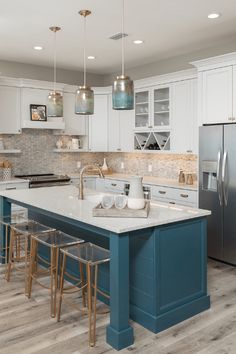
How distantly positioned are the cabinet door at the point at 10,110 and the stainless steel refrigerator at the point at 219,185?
3103mm

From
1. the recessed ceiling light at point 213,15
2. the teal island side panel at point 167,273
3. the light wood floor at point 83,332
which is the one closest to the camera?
the light wood floor at point 83,332

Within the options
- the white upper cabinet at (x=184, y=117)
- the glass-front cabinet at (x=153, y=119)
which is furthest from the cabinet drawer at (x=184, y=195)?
the glass-front cabinet at (x=153, y=119)

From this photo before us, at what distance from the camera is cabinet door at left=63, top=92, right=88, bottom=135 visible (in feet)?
21.9

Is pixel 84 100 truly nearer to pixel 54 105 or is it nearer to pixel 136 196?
pixel 54 105

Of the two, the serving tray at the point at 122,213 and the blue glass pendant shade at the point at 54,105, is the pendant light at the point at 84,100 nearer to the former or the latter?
the blue glass pendant shade at the point at 54,105

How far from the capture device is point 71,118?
675cm

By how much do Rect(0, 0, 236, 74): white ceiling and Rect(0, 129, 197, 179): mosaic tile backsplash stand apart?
137 cm

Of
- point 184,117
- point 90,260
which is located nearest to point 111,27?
point 184,117

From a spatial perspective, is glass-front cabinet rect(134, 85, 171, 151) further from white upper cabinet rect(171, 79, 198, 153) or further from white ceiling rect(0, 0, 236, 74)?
white ceiling rect(0, 0, 236, 74)

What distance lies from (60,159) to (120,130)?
1289 millimetres

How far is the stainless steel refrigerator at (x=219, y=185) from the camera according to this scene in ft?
14.4

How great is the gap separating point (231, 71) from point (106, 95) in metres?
2.95

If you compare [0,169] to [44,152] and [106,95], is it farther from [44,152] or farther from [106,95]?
[106,95]

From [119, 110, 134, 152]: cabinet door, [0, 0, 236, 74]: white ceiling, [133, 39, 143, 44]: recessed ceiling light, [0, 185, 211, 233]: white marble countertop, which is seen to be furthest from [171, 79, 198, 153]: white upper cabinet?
[0, 185, 211, 233]: white marble countertop
